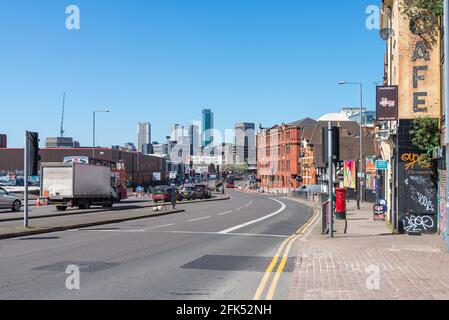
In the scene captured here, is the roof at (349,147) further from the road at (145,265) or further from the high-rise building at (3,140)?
the high-rise building at (3,140)

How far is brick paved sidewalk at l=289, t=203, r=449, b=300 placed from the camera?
31.5 feet

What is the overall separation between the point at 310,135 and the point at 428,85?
89.2 metres

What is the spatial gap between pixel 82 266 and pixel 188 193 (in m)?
51.3

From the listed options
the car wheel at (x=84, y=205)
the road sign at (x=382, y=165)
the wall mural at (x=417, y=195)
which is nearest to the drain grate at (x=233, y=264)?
the wall mural at (x=417, y=195)

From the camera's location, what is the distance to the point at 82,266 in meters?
12.7

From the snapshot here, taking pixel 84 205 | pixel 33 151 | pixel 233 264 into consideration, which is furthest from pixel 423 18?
pixel 84 205

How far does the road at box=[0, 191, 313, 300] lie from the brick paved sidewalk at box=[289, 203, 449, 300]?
20.6 inches

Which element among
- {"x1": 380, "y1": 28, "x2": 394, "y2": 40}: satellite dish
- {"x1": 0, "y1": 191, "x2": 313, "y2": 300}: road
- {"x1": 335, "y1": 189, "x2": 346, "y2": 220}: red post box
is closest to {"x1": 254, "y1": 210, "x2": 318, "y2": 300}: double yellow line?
{"x1": 0, "y1": 191, "x2": 313, "y2": 300}: road

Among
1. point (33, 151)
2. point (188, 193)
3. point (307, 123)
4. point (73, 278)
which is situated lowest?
point (188, 193)

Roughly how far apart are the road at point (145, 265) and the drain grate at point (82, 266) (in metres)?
0.02

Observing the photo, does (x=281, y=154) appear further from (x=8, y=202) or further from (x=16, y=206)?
(x=8, y=202)

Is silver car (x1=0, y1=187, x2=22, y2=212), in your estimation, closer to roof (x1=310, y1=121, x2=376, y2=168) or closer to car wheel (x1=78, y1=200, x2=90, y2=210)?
car wheel (x1=78, y1=200, x2=90, y2=210)
